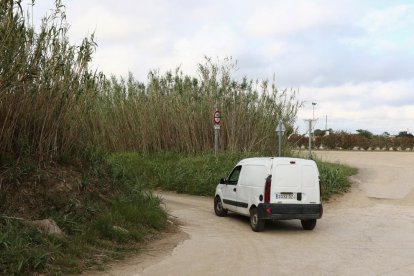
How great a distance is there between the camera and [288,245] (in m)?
9.67

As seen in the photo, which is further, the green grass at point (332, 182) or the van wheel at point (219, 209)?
the green grass at point (332, 182)

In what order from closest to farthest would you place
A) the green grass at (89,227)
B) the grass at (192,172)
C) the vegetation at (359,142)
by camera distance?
the green grass at (89,227)
the grass at (192,172)
the vegetation at (359,142)

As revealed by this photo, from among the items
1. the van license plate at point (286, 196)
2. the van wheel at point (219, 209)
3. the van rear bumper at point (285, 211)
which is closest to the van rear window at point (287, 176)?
the van license plate at point (286, 196)

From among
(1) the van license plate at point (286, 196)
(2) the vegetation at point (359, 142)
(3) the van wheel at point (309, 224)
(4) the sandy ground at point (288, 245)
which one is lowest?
(4) the sandy ground at point (288, 245)

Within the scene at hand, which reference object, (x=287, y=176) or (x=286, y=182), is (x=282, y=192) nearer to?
(x=286, y=182)

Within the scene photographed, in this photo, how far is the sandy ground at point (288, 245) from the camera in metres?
7.60

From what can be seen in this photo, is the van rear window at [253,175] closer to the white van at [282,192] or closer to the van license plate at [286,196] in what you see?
the white van at [282,192]

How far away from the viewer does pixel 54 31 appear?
387 inches

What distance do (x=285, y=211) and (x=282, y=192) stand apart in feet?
1.41

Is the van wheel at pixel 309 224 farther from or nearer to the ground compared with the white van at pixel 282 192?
nearer to the ground

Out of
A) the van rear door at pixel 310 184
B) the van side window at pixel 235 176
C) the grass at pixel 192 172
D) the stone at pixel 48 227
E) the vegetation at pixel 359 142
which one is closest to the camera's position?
the stone at pixel 48 227

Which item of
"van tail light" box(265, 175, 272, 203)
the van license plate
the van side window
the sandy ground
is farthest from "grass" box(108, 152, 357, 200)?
"van tail light" box(265, 175, 272, 203)

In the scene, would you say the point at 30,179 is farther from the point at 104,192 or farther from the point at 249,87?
the point at 249,87

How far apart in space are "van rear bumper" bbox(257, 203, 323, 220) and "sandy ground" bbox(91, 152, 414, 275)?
0.38 metres
